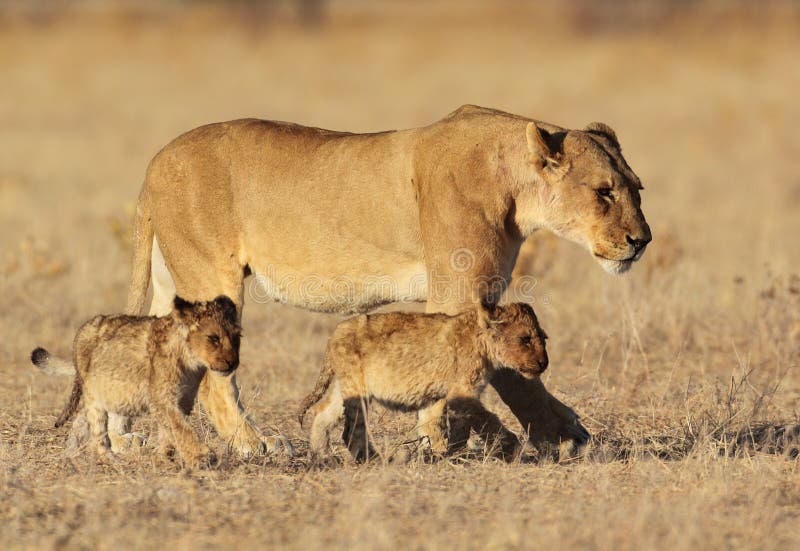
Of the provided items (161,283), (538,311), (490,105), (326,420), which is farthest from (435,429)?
(490,105)

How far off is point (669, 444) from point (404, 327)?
1519mm

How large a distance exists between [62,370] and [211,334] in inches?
47.1

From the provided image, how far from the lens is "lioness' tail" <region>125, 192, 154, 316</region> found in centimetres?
726

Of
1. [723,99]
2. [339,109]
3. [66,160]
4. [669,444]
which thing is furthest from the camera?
[339,109]

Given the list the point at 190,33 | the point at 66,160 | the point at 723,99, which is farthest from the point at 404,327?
the point at 190,33

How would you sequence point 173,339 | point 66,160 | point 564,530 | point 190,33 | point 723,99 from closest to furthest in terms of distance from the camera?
1. point 564,530
2. point 173,339
3. point 66,160
4. point 723,99
5. point 190,33

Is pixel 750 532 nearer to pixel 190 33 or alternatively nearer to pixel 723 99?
pixel 723 99

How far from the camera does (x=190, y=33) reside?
34375 mm

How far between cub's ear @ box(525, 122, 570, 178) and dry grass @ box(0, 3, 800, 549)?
1.37 metres

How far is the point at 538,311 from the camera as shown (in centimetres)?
1002

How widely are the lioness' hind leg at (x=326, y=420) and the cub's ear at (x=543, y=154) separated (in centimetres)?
146

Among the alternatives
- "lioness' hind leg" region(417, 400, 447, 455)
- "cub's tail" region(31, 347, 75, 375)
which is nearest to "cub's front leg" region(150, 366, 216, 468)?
"cub's tail" region(31, 347, 75, 375)

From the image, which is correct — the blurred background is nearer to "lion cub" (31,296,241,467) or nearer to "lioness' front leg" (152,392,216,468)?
"lion cub" (31,296,241,467)

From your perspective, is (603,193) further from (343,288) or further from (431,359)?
(343,288)
